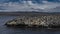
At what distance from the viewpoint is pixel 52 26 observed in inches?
105

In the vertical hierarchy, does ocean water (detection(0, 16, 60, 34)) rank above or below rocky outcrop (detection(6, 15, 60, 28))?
below

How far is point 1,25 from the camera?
291cm

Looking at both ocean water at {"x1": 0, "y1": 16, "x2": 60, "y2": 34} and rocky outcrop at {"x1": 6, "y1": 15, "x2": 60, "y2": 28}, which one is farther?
rocky outcrop at {"x1": 6, "y1": 15, "x2": 60, "y2": 28}

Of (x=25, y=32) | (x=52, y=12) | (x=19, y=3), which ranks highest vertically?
(x=19, y=3)

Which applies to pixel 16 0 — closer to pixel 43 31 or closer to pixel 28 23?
pixel 28 23

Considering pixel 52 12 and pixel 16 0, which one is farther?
pixel 52 12

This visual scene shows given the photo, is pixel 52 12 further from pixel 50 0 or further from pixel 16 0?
pixel 16 0

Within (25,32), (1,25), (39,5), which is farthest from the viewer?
(1,25)

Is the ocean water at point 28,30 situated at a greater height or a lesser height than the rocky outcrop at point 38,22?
lesser

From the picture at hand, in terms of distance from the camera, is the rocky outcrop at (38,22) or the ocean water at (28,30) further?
the rocky outcrop at (38,22)

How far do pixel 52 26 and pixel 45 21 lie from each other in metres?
0.15

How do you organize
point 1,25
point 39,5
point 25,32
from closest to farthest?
point 25,32 → point 39,5 → point 1,25

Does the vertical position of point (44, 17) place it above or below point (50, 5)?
below

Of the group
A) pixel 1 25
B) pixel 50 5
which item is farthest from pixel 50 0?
pixel 1 25
